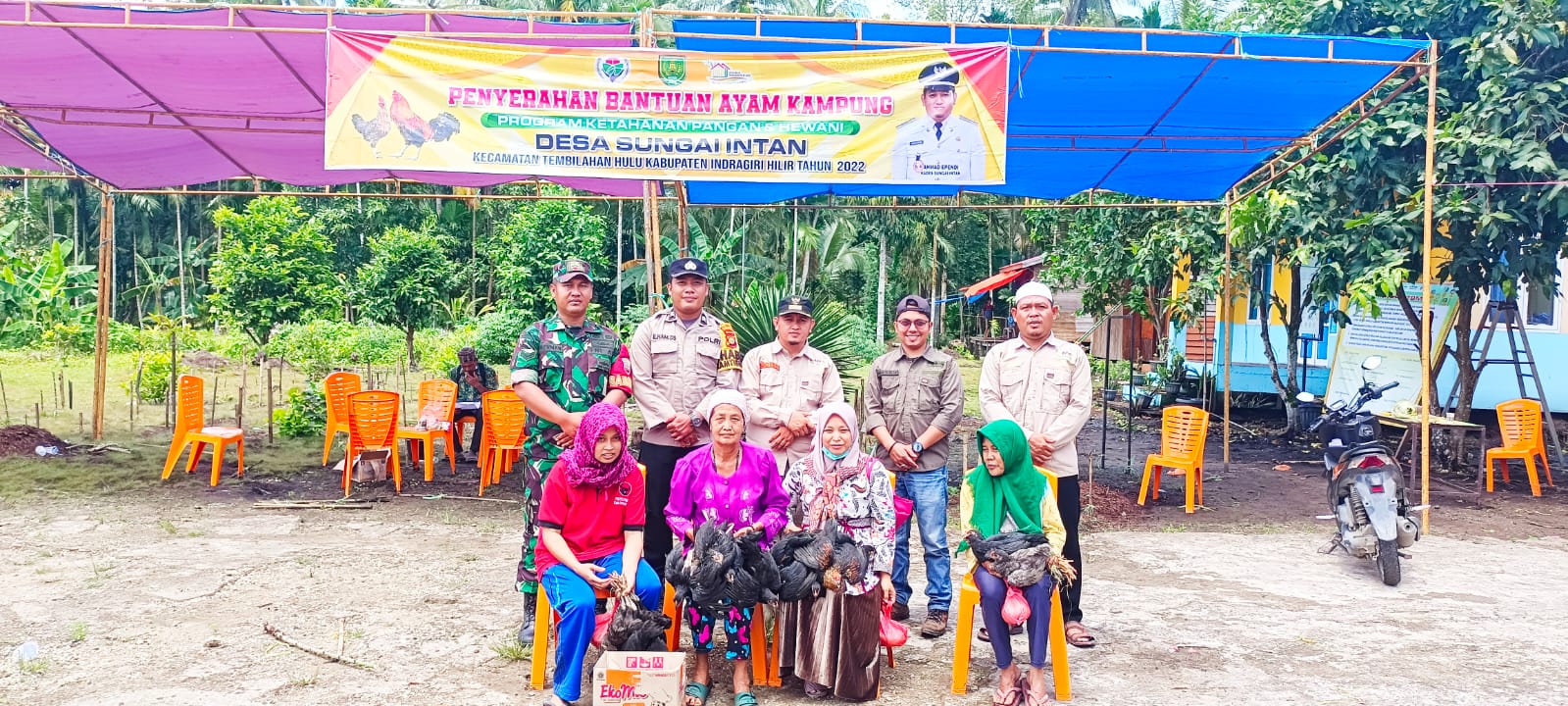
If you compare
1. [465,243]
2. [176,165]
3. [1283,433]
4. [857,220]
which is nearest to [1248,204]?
[1283,433]

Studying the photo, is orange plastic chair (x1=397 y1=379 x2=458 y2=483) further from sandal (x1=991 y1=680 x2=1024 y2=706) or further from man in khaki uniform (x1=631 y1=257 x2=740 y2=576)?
→ sandal (x1=991 y1=680 x2=1024 y2=706)

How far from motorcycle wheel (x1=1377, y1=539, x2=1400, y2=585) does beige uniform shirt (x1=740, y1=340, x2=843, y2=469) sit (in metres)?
3.42

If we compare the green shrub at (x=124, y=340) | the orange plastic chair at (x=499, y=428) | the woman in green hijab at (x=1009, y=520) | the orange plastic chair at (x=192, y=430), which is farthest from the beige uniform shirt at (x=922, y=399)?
the green shrub at (x=124, y=340)

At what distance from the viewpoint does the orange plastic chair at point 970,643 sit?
13.6ft

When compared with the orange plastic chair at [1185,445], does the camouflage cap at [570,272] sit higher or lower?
higher

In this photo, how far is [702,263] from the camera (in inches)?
190

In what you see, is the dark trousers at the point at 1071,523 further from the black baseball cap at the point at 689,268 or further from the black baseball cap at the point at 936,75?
the black baseball cap at the point at 936,75

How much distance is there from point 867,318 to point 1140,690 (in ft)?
80.1

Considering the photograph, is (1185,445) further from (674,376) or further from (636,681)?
(636,681)

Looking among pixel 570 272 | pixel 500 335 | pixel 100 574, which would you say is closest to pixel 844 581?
pixel 570 272

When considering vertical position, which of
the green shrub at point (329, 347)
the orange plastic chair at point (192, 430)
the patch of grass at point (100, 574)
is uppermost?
the green shrub at point (329, 347)

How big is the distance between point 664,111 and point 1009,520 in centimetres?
326

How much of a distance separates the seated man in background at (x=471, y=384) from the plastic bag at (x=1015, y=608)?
640 cm

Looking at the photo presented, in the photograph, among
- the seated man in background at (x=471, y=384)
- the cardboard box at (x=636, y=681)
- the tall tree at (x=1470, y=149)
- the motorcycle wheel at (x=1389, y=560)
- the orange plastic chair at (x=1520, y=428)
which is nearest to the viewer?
the cardboard box at (x=636, y=681)
